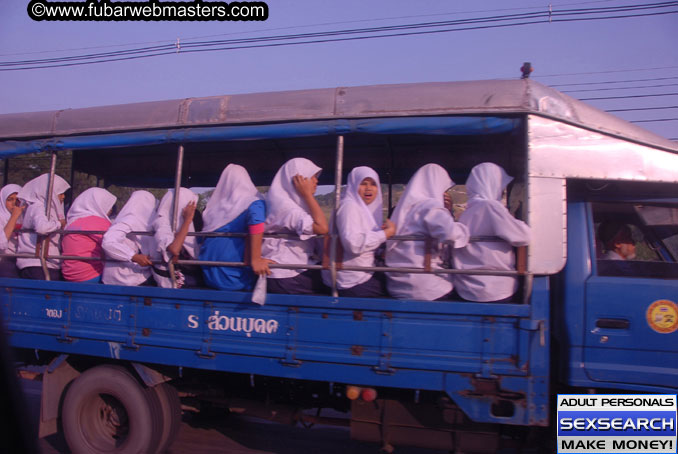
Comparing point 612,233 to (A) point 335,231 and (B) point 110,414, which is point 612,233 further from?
(B) point 110,414

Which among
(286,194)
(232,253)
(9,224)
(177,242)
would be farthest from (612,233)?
(9,224)

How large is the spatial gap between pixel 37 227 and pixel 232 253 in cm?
180

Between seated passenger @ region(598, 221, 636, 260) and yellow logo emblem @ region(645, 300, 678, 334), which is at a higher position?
seated passenger @ region(598, 221, 636, 260)

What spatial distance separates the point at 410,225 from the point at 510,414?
1.39m

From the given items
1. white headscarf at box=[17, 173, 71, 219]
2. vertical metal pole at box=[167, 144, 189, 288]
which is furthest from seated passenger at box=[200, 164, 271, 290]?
white headscarf at box=[17, 173, 71, 219]

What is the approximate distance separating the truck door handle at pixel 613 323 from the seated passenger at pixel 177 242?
9.55 feet

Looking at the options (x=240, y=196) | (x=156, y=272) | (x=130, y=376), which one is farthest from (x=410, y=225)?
(x=130, y=376)

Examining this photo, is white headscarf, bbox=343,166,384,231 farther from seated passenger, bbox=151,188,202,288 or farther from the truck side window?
the truck side window

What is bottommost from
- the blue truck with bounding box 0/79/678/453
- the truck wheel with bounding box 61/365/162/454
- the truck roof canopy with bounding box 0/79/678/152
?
the truck wheel with bounding box 61/365/162/454

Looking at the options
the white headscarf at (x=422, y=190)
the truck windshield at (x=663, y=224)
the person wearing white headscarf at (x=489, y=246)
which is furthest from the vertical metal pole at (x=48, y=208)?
the truck windshield at (x=663, y=224)

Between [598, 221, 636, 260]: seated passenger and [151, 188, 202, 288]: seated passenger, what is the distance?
302 cm

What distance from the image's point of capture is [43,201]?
451 cm

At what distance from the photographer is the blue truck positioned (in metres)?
3.15

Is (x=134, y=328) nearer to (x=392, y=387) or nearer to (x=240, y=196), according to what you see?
(x=240, y=196)
